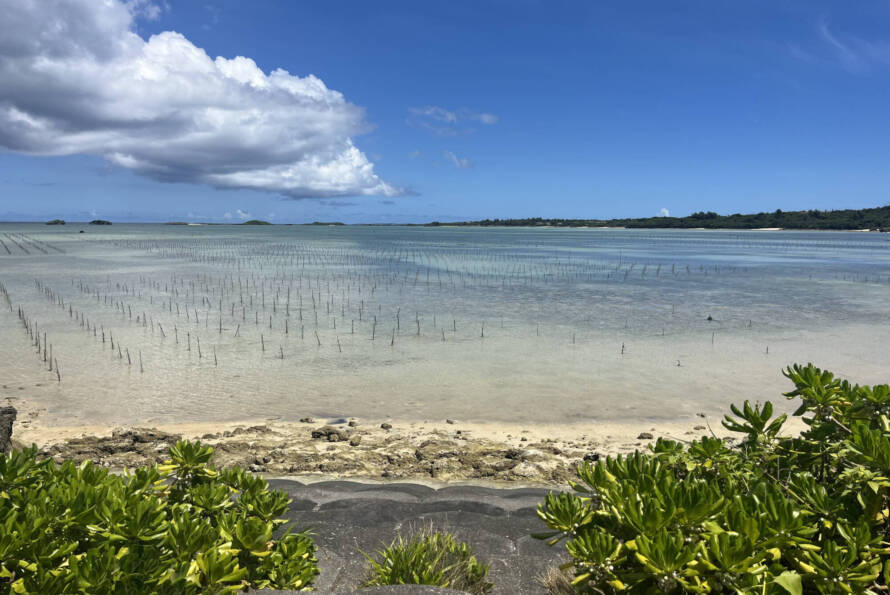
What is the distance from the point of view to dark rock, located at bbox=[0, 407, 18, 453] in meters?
5.01

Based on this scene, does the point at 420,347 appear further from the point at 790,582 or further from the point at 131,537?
the point at 790,582

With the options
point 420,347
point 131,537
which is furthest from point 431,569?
point 420,347

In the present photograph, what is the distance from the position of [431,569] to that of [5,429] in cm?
471

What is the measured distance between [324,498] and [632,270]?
3379 centimetres

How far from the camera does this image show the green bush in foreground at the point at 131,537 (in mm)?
2102

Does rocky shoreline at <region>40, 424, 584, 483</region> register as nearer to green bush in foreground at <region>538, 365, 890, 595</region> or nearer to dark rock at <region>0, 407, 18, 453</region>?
dark rock at <region>0, 407, 18, 453</region>

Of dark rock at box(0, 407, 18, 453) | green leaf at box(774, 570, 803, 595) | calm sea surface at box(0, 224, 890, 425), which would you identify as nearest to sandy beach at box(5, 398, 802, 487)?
calm sea surface at box(0, 224, 890, 425)

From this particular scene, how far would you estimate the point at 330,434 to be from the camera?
7848 millimetres

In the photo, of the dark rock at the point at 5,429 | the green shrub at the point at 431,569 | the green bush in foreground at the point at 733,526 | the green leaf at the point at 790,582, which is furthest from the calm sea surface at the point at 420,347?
the green leaf at the point at 790,582

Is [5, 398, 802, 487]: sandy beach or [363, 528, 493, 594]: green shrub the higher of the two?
[363, 528, 493, 594]: green shrub

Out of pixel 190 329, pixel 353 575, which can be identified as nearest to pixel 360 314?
pixel 190 329

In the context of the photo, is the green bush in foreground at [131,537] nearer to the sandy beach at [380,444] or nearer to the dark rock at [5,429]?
the dark rock at [5,429]

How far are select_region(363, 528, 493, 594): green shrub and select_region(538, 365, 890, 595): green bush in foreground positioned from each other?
42.8 inches

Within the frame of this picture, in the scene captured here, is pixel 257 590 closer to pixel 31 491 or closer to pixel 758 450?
pixel 31 491
